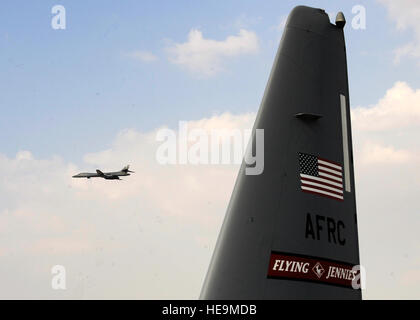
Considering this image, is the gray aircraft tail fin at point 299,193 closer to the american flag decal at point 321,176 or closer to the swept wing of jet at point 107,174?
the american flag decal at point 321,176

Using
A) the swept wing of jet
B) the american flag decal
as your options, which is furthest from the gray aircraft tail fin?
the swept wing of jet

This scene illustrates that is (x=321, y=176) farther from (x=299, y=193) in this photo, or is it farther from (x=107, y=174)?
(x=107, y=174)

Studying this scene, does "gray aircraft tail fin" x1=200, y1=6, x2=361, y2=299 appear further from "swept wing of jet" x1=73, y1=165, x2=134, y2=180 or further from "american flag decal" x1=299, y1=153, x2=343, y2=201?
"swept wing of jet" x1=73, y1=165, x2=134, y2=180

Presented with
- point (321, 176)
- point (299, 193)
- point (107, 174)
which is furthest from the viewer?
point (107, 174)

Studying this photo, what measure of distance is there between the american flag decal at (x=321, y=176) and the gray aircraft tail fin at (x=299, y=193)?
0.06ft

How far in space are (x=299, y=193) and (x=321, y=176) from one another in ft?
2.18

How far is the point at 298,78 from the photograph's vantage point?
11.0 m

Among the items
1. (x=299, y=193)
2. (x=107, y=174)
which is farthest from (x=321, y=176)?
(x=107, y=174)

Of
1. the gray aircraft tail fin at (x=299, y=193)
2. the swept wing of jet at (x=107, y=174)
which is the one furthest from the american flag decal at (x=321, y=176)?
the swept wing of jet at (x=107, y=174)

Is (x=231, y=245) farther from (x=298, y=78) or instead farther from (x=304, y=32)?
(x=304, y=32)

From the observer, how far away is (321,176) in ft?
35.5

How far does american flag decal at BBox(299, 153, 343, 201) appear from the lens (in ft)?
34.7
